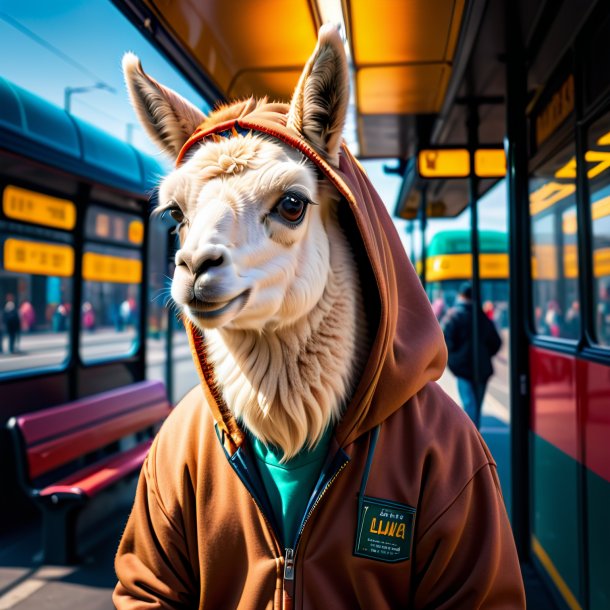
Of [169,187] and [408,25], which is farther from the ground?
[408,25]

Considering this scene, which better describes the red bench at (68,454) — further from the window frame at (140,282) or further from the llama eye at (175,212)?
the llama eye at (175,212)

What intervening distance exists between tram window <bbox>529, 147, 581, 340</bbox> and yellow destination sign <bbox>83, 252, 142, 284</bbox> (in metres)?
3.72

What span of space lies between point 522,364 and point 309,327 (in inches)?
101

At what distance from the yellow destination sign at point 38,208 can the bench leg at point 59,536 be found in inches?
83.5

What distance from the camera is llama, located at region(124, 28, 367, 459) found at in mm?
1198

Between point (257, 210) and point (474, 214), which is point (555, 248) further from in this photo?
point (257, 210)

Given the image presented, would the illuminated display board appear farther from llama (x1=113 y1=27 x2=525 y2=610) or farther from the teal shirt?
the teal shirt

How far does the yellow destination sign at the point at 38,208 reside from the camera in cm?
410

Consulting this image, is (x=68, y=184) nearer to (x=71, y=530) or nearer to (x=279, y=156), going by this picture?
(x=71, y=530)

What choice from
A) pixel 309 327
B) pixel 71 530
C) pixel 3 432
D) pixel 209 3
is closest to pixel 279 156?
pixel 309 327

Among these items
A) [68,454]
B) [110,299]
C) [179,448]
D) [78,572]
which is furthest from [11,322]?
[179,448]

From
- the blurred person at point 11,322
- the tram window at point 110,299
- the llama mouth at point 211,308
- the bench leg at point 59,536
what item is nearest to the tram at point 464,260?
the tram window at point 110,299

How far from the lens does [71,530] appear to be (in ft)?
12.0

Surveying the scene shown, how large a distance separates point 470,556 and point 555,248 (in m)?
2.27
